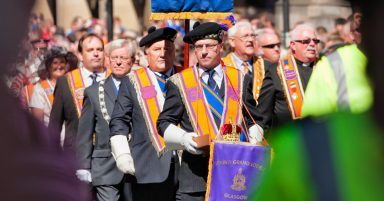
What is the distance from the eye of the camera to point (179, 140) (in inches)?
A: 263

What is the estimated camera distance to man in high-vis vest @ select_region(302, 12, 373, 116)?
215 centimetres

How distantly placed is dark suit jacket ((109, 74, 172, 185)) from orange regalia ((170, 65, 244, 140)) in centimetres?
63

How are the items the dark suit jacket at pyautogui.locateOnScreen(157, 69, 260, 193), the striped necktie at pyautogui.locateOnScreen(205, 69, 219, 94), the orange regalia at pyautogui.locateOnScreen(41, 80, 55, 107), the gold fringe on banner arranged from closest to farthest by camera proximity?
the dark suit jacket at pyautogui.locateOnScreen(157, 69, 260, 193), the striped necktie at pyautogui.locateOnScreen(205, 69, 219, 94), the gold fringe on banner, the orange regalia at pyautogui.locateOnScreen(41, 80, 55, 107)

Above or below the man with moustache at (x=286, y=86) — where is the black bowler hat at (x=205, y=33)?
above

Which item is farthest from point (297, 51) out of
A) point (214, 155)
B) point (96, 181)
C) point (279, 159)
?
point (279, 159)

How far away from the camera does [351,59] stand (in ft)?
8.54

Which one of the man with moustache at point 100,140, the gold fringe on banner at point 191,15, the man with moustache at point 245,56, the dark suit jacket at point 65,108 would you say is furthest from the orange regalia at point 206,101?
the man with moustache at point 245,56

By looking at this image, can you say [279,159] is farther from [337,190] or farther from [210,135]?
[210,135]

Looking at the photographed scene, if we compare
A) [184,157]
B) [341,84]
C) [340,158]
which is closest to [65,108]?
[184,157]

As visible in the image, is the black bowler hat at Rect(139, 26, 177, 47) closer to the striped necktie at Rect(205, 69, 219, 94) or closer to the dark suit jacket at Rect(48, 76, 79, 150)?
the striped necktie at Rect(205, 69, 219, 94)

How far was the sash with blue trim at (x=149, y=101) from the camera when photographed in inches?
300

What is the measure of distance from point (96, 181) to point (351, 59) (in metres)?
5.99

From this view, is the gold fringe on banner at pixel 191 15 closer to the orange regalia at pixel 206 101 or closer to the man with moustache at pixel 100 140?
the man with moustache at pixel 100 140

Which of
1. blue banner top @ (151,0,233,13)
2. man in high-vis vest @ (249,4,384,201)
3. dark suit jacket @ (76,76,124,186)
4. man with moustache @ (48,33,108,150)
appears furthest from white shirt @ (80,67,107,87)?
man in high-vis vest @ (249,4,384,201)
